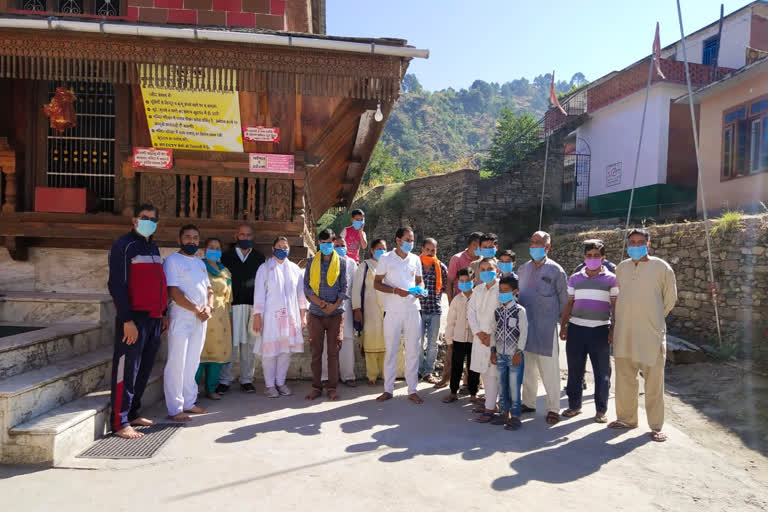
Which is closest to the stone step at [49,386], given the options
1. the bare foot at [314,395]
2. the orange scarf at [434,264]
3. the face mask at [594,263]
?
the bare foot at [314,395]

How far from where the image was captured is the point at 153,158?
Result: 6.61 metres

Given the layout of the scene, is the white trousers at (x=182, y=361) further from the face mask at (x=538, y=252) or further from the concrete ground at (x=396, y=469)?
the face mask at (x=538, y=252)

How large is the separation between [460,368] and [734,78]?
37.9 feet

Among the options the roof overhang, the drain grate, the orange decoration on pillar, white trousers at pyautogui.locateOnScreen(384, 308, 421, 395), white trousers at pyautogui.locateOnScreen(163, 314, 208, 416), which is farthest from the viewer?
the roof overhang

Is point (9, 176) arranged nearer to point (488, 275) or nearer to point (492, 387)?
point (488, 275)

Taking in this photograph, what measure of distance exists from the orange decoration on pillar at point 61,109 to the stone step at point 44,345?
8.14 feet

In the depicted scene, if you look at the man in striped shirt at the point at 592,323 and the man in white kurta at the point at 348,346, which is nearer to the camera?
the man in striped shirt at the point at 592,323

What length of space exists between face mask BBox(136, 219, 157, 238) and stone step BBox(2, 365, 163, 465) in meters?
1.49

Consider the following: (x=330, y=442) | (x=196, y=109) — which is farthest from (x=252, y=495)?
(x=196, y=109)

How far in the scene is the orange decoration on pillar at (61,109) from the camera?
6316mm

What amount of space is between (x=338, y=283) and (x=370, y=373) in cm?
130

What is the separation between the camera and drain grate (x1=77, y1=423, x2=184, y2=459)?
3951mm

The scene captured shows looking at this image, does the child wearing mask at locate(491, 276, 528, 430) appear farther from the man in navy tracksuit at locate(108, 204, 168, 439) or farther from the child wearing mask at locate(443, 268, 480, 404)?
the man in navy tracksuit at locate(108, 204, 168, 439)

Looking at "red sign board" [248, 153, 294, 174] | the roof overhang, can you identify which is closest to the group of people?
"red sign board" [248, 153, 294, 174]
